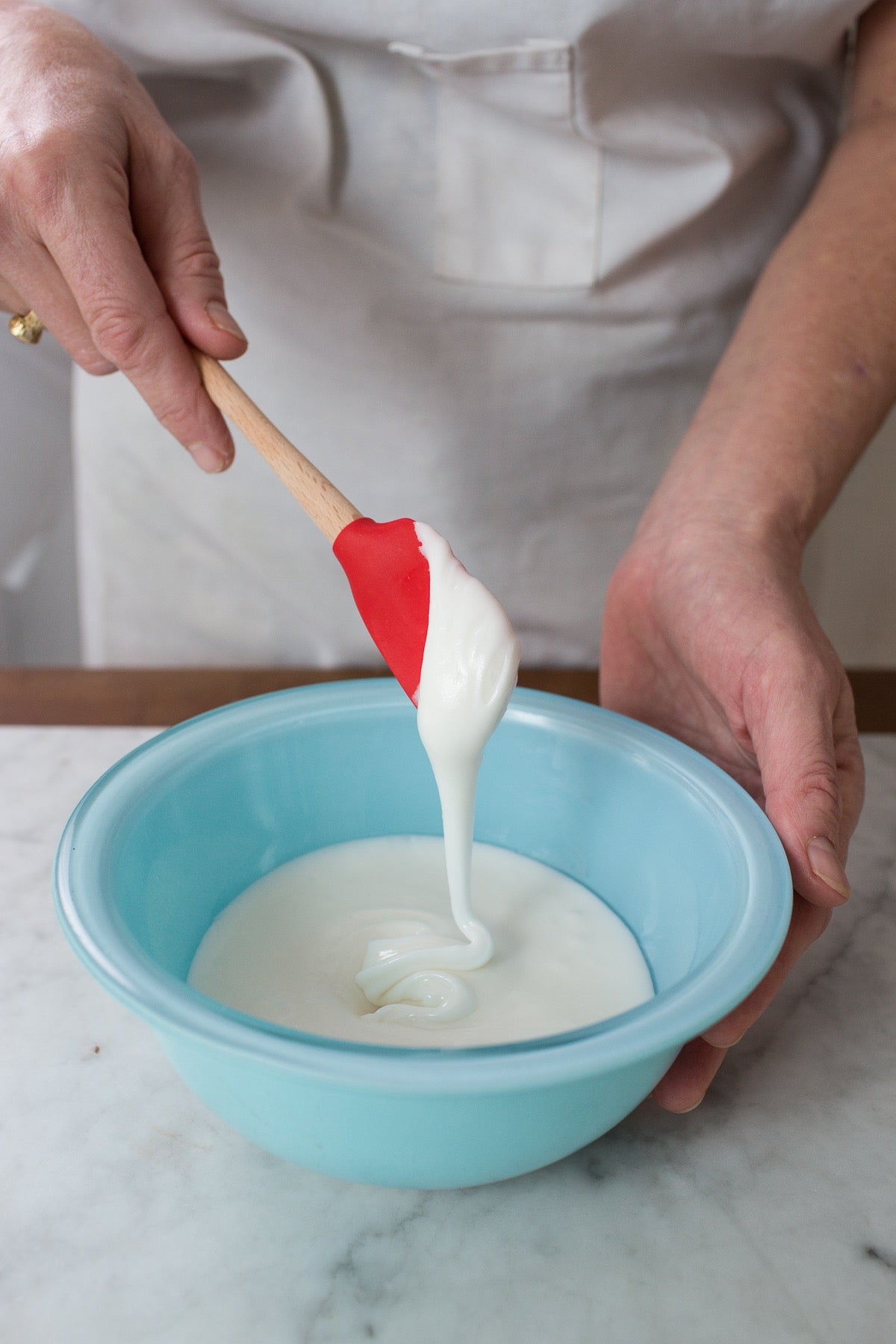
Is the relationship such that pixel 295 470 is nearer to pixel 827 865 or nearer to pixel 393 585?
pixel 393 585

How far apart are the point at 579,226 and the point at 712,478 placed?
31cm

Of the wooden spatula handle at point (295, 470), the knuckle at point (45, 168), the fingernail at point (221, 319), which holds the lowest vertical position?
the wooden spatula handle at point (295, 470)

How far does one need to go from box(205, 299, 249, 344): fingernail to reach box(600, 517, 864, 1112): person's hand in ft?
1.19

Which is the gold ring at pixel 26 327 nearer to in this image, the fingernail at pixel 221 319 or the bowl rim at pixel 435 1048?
the fingernail at pixel 221 319

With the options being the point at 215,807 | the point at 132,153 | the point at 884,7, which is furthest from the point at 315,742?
the point at 884,7

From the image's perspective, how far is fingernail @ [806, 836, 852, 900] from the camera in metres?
0.64

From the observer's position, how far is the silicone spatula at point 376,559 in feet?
2.35

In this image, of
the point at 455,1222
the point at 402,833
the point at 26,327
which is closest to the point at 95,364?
the point at 26,327

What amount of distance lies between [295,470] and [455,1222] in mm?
470

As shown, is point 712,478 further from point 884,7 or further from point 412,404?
point 884,7

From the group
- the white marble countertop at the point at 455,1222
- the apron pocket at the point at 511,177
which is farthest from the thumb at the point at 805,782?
the apron pocket at the point at 511,177

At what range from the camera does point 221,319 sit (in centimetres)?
82

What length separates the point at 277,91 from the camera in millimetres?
1028

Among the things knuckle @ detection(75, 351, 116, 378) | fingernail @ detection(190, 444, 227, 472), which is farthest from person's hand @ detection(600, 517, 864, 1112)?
knuckle @ detection(75, 351, 116, 378)
